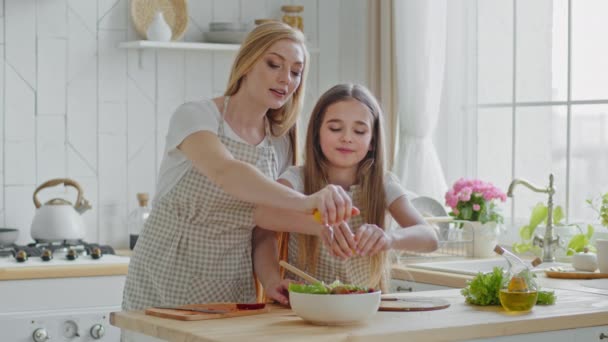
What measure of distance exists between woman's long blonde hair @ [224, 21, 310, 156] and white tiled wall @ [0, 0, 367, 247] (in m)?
1.84

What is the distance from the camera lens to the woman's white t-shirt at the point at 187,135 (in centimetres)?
244

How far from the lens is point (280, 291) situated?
2391 mm

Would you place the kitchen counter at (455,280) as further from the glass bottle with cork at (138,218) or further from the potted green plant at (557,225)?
the glass bottle with cork at (138,218)

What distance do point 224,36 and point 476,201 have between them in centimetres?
136

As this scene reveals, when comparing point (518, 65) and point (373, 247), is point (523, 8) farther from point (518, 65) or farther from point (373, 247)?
point (373, 247)

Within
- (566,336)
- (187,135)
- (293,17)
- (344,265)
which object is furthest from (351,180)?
(293,17)

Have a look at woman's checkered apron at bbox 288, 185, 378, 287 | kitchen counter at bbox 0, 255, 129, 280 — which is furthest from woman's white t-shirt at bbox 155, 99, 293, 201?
kitchen counter at bbox 0, 255, 129, 280

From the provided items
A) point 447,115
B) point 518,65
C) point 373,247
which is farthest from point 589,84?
point 373,247

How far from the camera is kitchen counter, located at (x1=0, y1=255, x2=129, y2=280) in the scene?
3.52 metres

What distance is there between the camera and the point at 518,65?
4.17 meters

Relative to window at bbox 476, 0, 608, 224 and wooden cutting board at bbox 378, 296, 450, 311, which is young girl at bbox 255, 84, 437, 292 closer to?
wooden cutting board at bbox 378, 296, 450, 311

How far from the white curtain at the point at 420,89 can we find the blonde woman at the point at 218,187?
1.81 metres

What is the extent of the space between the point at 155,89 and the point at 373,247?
2.36 metres

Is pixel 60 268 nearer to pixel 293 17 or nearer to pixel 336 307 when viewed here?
pixel 293 17
